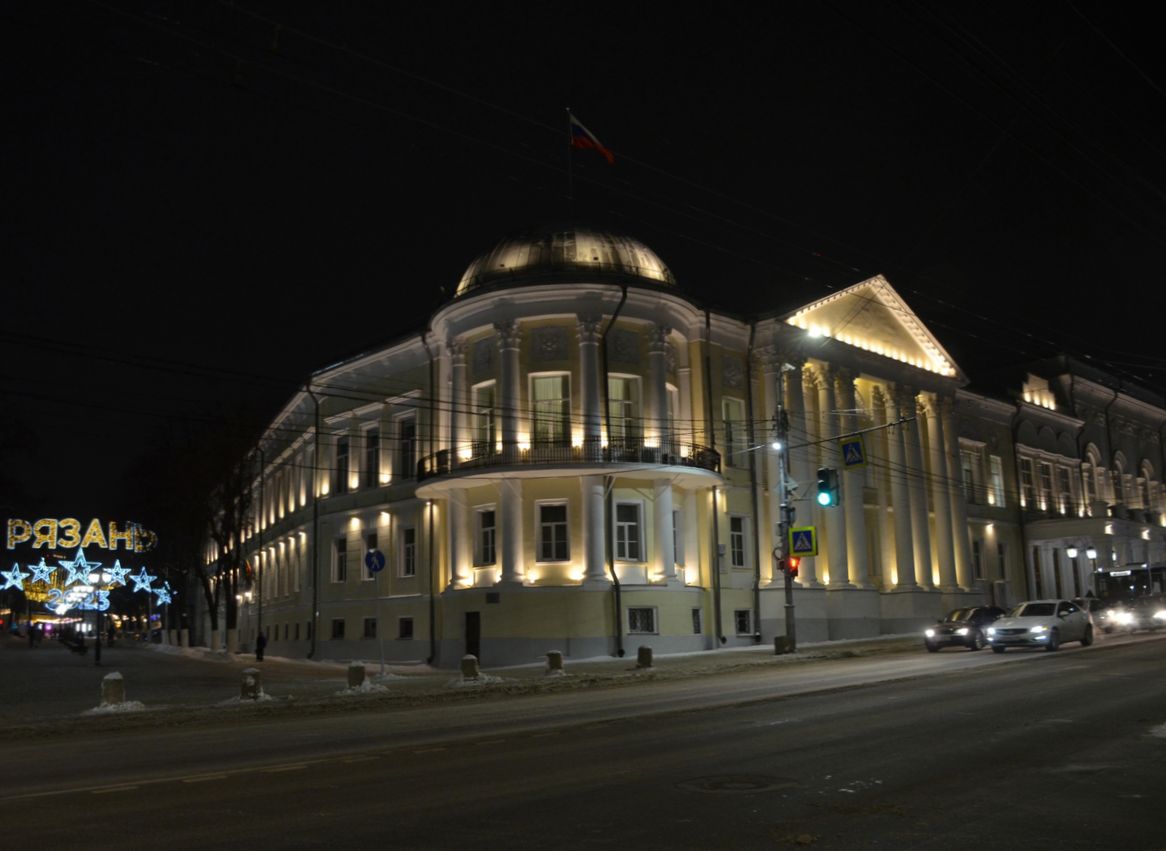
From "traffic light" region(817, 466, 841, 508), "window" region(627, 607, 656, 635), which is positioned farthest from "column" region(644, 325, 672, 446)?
"traffic light" region(817, 466, 841, 508)

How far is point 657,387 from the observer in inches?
1442

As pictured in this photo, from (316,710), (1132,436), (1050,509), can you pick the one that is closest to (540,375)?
(316,710)

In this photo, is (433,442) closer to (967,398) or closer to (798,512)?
(798,512)

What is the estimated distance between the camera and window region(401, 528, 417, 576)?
1594 inches

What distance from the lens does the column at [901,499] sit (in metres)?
45.8

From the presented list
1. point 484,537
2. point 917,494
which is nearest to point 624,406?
point 484,537

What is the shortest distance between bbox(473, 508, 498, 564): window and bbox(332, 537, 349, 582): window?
32.8 feet

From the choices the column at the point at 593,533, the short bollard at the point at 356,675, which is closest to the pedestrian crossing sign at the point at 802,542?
the column at the point at 593,533

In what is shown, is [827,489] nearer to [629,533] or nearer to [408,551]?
[629,533]

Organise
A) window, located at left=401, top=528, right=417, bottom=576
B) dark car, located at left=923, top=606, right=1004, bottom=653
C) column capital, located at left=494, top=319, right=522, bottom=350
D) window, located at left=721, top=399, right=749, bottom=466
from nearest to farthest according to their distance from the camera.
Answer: dark car, located at left=923, top=606, right=1004, bottom=653, column capital, located at left=494, top=319, right=522, bottom=350, window, located at left=721, top=399, right=749, bottom=466, window, located at left=401, top=528, right=417, bottom=576

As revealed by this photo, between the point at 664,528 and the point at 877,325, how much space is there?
1773cm

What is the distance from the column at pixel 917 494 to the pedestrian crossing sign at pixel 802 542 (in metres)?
16.3

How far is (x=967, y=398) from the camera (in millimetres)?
54500

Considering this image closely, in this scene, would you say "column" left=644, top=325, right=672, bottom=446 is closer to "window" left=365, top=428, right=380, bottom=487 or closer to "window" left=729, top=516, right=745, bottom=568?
"window" left=729, top=516, right=745, bottom=568
